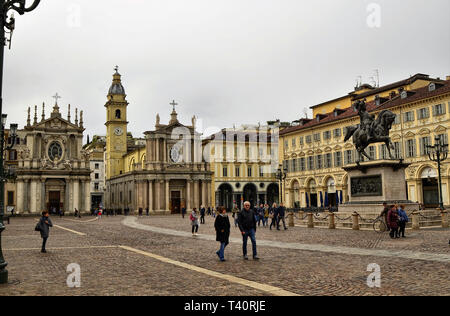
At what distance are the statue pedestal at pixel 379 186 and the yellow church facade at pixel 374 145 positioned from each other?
22.3 meters

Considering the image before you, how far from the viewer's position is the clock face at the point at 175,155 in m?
77.3

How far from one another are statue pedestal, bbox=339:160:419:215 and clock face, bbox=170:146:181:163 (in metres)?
53.6

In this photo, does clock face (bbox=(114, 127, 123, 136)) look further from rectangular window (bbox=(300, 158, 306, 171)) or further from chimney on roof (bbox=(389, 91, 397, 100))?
chimney on roof (bbox=(389, 91, 397, 100))

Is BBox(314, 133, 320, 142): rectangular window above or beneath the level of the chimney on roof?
beneath

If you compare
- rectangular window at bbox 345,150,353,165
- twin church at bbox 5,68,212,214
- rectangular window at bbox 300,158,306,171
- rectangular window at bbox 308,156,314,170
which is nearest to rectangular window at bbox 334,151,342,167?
rectangular window at bbox 345,150,353,165

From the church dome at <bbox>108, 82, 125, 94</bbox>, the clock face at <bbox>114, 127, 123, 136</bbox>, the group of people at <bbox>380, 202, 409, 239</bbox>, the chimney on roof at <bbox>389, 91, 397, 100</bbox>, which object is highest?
the church dome at <bbox>108, 82, 125, 94</bbox>

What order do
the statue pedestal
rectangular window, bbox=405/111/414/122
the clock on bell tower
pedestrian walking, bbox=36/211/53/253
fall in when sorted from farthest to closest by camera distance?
1. the clock on bell tower
2. rectangular window, bbox=405/111/414/122
3. the statue pedestal
4. pedestrian walking, bbox=36/211/53/253

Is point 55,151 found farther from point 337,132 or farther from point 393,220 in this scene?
point 393,220

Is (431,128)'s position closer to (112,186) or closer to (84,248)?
(84,248)

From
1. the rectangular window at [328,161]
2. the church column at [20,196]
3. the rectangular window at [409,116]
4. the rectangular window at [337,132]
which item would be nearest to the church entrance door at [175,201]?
the church column at [20,196]

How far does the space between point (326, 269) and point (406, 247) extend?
5740 mm

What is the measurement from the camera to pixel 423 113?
47.6 metres

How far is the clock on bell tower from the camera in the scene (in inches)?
3413
